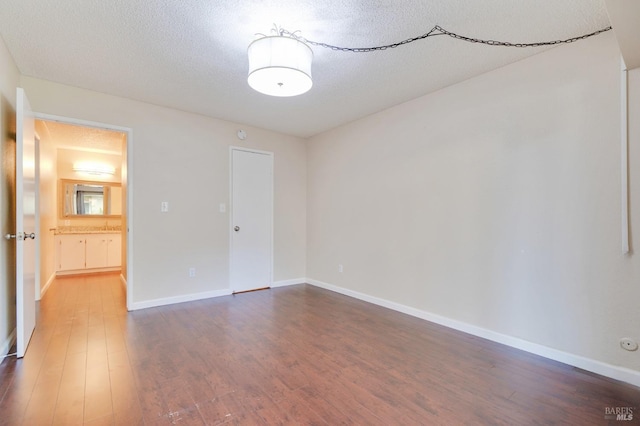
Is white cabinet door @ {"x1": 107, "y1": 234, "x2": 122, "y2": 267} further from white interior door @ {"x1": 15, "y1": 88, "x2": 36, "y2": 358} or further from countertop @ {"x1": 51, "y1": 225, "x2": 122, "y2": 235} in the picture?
white interior door @ {"x1": 15, "y1": 88, "x2": 36, "y2": 358}

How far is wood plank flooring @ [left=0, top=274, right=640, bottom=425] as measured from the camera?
66.9 inches

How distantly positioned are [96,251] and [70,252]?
0.39m

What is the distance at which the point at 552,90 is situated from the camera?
241cm

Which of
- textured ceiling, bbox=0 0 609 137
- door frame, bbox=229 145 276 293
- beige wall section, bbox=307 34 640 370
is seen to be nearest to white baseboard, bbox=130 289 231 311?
door frame, bbox=229 145 276 293

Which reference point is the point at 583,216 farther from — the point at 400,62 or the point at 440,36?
the point at 400,62

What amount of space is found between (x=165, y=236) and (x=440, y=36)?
3.64 m

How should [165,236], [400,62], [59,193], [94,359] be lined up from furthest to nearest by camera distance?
[59,193], [165,236], [400,62], [94,359]

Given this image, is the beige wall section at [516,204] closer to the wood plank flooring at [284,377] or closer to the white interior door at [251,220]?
the wood plank flooring at [284,377]

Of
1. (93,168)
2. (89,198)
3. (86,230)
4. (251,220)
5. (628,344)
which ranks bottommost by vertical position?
(628,344)

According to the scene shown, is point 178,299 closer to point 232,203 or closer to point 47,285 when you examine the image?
point 232,203

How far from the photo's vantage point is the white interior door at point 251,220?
4.36 meters

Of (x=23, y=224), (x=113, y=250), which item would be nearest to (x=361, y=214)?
(x=23, y=224)

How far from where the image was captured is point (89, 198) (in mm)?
6109

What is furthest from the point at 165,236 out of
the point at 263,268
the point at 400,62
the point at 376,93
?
the point at 400,62
